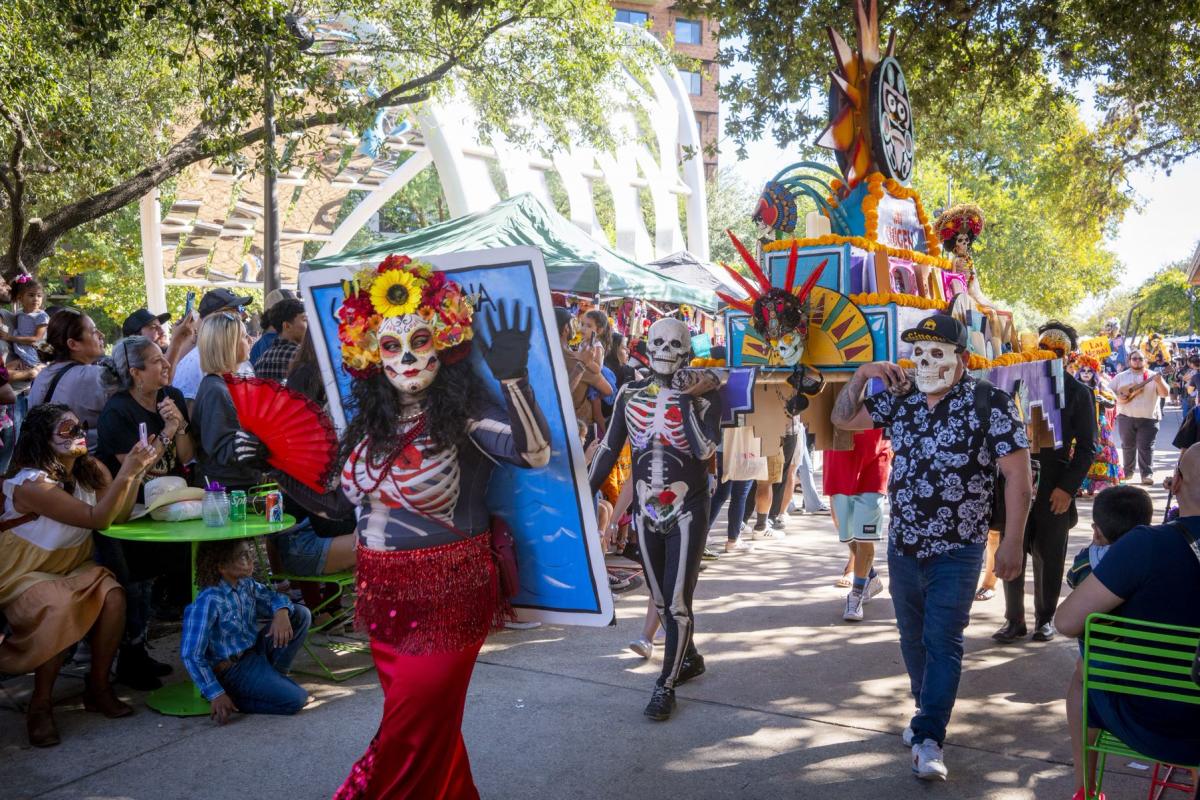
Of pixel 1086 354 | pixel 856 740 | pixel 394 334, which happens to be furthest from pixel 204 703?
pixel 1086 354

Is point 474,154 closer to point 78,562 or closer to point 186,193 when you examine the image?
point 186,193

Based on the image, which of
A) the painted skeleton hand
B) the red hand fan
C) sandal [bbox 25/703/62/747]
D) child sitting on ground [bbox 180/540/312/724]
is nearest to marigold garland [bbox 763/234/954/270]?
the red hand fan

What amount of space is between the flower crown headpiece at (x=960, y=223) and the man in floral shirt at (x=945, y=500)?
231cm

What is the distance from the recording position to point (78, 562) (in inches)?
189

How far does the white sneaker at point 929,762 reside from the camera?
13.1 ft

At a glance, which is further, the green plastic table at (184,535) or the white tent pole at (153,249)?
the white tent pole at (153,249)

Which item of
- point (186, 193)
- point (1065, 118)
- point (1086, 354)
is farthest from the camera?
point (186, 193)

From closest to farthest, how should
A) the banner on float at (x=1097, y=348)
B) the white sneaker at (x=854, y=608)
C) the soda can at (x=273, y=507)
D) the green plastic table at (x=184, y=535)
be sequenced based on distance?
the green plastic table at (x=184, y=535), the soda can at (x=273, y=507), the white sneaker at (x=854, y=608), the banner on float at (x=1097, y=348)

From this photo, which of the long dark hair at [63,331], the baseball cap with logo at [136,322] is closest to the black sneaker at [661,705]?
the long dark hair at [63,331]

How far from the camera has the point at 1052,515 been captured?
234 inches

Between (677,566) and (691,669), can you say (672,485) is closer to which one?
(677,566)

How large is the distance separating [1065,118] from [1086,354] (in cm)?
340

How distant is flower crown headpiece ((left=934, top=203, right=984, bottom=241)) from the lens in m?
6.24

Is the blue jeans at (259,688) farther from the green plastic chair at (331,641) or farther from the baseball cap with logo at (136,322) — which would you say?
the baseball cap with logo at (136,322)
